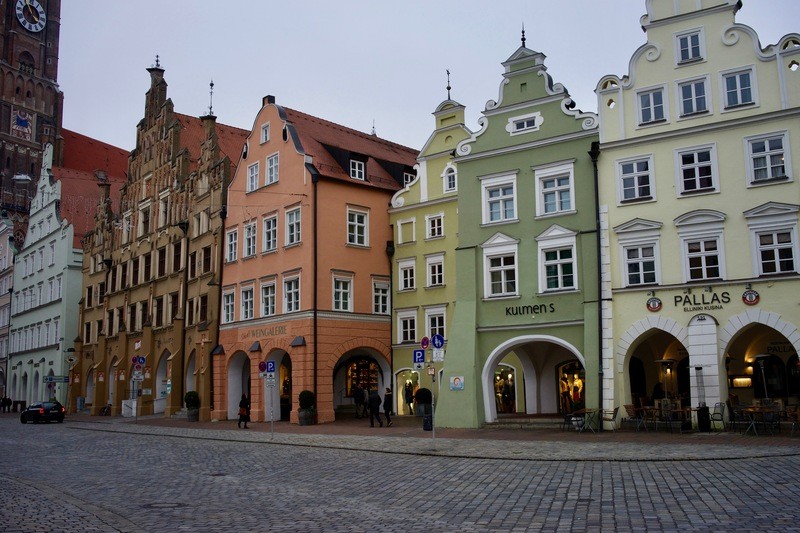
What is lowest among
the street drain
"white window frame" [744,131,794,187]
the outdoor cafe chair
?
the street drain

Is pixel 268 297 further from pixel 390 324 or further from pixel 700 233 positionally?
pixel 700 233

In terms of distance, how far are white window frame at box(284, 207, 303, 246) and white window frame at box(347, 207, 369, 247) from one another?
102 inches

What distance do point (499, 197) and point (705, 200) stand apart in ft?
27.5

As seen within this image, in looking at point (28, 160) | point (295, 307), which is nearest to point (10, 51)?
point (28, 160)

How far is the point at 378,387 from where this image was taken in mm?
42875

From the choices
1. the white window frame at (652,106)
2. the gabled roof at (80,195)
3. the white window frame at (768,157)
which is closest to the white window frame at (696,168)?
the white window frame at (768,157)

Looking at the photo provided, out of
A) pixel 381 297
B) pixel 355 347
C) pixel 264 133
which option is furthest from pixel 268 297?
pixel 264 133

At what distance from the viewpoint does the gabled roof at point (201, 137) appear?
52.0 m

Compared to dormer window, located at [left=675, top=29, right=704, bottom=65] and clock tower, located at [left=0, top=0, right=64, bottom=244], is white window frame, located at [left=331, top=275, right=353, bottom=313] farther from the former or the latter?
clock tower, located at [left=0, top=0, right=64, bottom=244]

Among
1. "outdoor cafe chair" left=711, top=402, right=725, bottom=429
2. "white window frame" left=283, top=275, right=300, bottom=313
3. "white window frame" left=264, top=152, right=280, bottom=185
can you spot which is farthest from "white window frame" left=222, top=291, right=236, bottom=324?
"outdoor cafe chair" left=711, top=402, right=725, bottom=429

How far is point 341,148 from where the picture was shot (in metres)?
43.1

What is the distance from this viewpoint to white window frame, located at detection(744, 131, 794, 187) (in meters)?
26.9

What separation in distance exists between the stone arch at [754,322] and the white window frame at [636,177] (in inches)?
211

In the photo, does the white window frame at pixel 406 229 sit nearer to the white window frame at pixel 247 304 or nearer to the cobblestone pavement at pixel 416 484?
the white window frame at pixel 247 304
